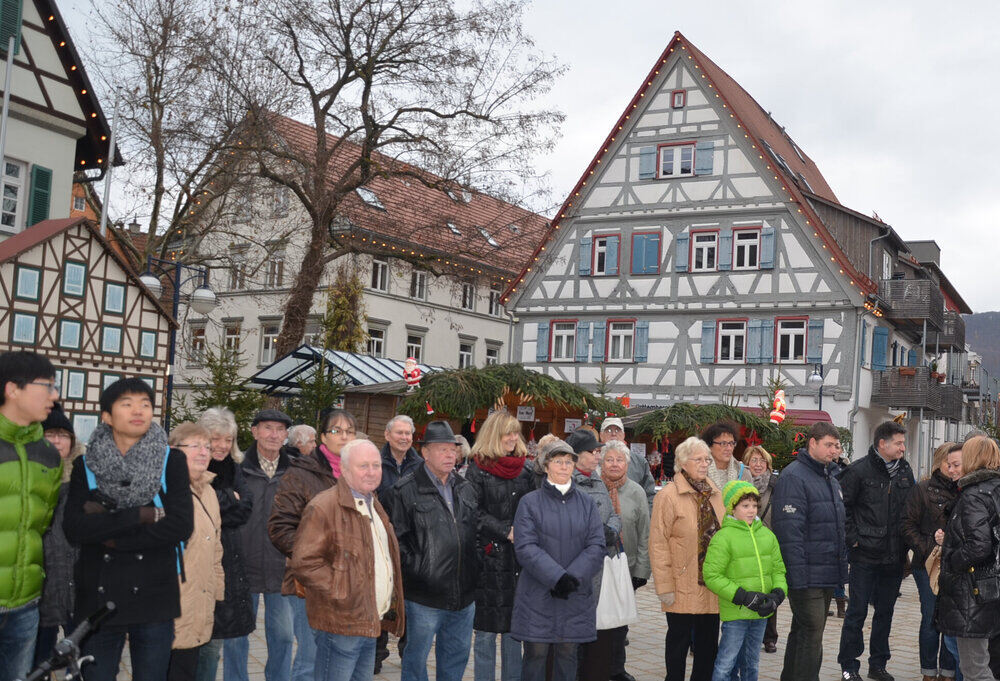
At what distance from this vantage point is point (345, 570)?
5578 millimetres

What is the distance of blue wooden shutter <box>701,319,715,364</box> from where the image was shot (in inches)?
1240

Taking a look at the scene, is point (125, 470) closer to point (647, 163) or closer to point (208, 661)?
point (208, 661)

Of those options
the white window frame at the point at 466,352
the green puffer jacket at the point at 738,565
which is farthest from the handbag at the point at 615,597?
the white window frame at the point at 466,352

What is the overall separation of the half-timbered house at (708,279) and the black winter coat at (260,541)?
921 inches

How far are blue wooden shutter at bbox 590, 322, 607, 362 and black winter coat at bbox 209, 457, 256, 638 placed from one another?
88.6 ft

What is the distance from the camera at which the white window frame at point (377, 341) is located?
40.6m

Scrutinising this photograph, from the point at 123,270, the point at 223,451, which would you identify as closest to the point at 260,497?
the point at 223,451

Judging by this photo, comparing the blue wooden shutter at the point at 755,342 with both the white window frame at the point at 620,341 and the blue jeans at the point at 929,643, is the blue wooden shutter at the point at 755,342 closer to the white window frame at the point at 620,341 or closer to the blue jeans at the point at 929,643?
the white window frame at the point at 620,341

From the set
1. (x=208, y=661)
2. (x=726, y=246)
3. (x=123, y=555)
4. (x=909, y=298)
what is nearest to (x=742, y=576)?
(x=208, y=661)

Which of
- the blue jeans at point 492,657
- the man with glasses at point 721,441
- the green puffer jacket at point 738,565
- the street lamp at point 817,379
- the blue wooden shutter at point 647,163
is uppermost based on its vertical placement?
the blue wooden shutter at point 647,163

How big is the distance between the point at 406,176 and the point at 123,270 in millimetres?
6416

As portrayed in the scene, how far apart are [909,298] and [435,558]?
29.5m

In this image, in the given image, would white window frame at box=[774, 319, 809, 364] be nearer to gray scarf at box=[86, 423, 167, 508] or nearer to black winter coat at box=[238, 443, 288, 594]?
black winter coat at box=[238, 443, 288, 594]

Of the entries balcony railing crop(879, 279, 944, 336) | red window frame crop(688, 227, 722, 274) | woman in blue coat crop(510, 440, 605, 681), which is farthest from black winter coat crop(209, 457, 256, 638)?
balcony railing crop(879, 279, 944, 336)
